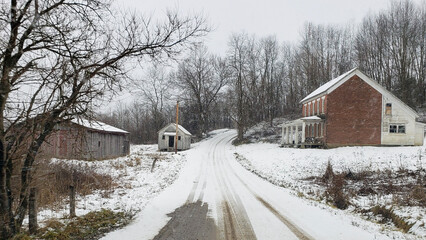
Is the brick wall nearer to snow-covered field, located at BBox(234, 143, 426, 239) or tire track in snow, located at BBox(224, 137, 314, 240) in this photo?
snow-covered field, located at BBox(234, 143, 426, 239)

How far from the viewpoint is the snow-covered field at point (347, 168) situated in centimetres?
893

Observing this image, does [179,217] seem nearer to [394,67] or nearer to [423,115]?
[423,115]

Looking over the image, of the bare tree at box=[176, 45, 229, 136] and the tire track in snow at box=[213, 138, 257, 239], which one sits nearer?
the tire track in snow at box=[213, 138, 257, 239]

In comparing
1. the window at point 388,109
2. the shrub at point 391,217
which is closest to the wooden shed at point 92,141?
the shrub at point 391,217

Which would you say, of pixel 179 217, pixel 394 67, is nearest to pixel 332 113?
pixel 394 67

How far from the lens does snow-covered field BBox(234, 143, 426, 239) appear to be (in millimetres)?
8933

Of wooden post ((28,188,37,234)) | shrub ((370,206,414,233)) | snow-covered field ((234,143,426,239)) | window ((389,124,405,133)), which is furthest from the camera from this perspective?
window ((389,124,405,133))

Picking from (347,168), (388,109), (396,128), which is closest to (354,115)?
(388,109)

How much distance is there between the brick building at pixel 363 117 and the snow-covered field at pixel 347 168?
2.37 metres

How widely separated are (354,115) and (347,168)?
14140 millimetres

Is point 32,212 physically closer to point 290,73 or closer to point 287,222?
point 287,222

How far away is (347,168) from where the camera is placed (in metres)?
19.9

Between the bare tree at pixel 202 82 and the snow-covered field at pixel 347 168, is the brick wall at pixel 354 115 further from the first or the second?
the bare tree at pixel 202 82

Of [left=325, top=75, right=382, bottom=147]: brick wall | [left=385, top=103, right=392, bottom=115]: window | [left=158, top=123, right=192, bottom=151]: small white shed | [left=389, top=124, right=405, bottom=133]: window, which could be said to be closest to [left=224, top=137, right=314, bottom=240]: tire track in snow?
[left=325, top=75, right=382, bottom=147]: brick wall
